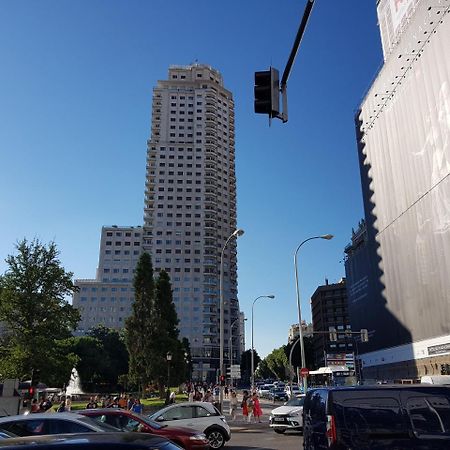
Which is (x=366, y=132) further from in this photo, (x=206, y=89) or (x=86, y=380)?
(x=206, y=89)

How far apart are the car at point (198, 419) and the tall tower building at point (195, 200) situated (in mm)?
100611

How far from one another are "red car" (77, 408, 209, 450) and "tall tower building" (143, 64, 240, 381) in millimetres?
103455

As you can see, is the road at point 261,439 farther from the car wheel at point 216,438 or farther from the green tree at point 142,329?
the green tree at point 142,329

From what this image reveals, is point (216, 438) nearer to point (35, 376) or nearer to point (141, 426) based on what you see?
point (141, 426)

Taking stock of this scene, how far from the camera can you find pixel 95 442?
11.3 feet

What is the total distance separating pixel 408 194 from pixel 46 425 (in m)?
53.0

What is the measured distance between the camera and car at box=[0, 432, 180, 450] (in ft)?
11.1

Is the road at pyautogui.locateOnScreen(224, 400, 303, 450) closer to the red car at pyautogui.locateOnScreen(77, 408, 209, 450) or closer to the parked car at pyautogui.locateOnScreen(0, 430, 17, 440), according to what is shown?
the red car at pyautogui.locateOnScreen(77, 408, 209, 450)

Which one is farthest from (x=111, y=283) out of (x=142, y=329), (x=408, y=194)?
(x=408, y=194)

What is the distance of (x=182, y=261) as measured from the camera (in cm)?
12156

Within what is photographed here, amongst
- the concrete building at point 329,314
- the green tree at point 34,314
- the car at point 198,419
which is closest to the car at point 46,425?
the car at point 198,419

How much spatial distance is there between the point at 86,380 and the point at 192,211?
216 feet

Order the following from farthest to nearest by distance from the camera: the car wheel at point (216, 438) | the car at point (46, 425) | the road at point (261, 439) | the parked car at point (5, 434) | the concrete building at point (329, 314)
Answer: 1. the concrete building at point (329, 314)
2. the road at point (261, 439)
3. the car wheel at point (216, 438)
4. the car at point (46, 425)
5. the parked car at point (5, 434)

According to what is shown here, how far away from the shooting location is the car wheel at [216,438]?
47.5ft
